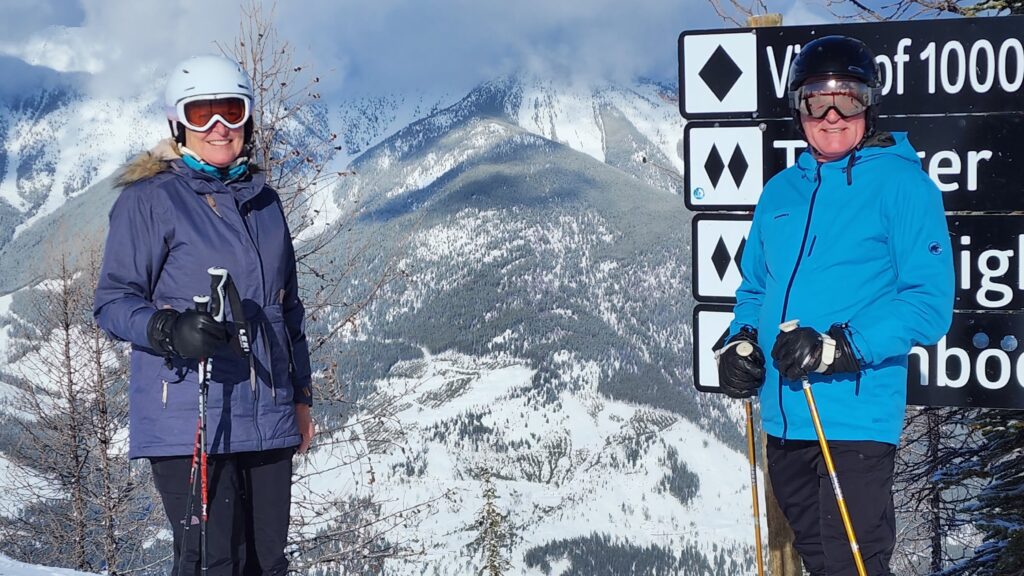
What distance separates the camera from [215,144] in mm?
2809

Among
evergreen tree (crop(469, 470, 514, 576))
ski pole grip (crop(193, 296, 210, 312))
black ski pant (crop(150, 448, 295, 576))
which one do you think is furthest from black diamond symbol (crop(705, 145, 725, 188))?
evergreen tree (crop(469, 470, 514, 576))

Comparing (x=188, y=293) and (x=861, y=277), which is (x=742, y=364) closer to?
(x=861, y=277)

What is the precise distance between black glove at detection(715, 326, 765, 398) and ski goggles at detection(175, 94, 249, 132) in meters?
1.88

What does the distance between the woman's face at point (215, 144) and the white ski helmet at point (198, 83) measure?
0.06 meters

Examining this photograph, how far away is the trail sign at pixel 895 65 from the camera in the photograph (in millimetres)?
3477

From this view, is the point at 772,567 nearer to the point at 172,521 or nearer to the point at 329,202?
the point at 172,521

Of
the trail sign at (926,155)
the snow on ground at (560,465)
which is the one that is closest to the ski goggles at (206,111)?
the trail sign at (926,155)

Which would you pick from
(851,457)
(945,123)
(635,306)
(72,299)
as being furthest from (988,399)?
(635,306)

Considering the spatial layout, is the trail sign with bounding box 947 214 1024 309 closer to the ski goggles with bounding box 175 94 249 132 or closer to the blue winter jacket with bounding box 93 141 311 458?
the blue winter jacket with bounding box 93 141 311 458

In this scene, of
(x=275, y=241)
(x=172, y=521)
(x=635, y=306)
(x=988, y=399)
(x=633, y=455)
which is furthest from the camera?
(x=635, y=306)

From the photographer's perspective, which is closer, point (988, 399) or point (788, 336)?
point (788, 336)

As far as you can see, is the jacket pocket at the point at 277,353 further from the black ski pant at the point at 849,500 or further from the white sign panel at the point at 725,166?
the white sign panel at the point at 725,166

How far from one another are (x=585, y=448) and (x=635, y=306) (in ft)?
175

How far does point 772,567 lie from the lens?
388cm
